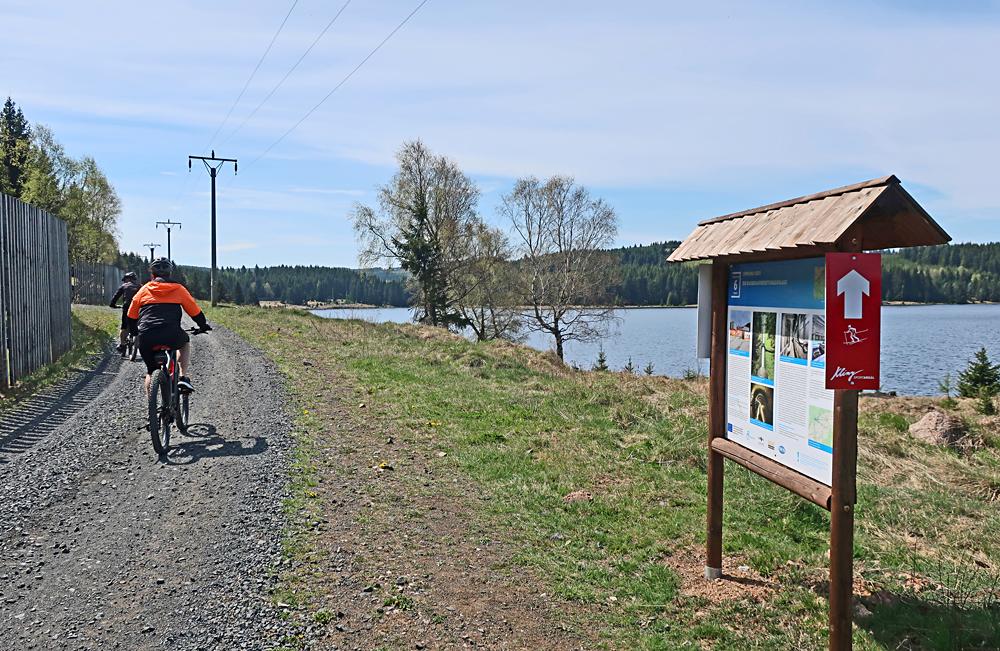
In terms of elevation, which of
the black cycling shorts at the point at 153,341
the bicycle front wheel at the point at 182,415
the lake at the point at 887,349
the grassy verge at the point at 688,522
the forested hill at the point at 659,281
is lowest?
the lake at the point at 887,349

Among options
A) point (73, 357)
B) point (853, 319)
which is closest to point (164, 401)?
point (853, 319)

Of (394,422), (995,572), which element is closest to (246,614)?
(995,572)

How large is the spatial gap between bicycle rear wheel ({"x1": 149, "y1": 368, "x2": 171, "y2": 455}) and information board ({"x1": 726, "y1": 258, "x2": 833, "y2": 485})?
5.55 m

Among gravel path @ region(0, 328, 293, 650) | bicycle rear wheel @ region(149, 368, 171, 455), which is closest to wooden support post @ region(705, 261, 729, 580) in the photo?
gravel path @ region(0, 328, 293, 650)

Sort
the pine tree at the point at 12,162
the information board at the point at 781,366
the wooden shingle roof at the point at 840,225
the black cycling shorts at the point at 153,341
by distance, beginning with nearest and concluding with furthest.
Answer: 1. the wooden shingle roof at the point at 840,225
2. the information board at the point at 781,366
3. the black cycling shorts at the point at 153,341
4. the pine tree at the point at 12,162

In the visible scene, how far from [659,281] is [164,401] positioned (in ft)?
300

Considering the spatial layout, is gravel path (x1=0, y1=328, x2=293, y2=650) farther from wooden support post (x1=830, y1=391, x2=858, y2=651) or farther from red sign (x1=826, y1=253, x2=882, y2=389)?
red sign (x1=826, y1=253, x2=882, y2=389)

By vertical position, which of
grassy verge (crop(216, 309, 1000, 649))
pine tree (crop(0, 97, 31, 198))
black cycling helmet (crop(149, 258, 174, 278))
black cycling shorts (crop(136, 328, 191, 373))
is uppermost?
pine tree (crop(0, 97, 31, 198))

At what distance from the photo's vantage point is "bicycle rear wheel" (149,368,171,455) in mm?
7254

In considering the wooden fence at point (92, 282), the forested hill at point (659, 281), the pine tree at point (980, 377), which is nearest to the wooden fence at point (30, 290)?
the pine tree at point (980, 377)

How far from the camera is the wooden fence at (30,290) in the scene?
1108cm

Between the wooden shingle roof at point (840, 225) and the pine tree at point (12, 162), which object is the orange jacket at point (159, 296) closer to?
the wooden shingle roof at point (840, 225)

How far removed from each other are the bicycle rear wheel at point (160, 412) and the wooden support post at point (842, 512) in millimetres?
6279

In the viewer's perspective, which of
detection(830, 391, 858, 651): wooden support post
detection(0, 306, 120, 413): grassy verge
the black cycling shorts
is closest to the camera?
detection(830, 391, 858, 651): wooden support post
